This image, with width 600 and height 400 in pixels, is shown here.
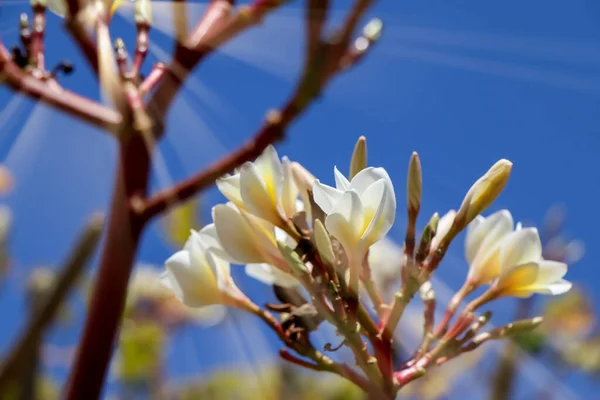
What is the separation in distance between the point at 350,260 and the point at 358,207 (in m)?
0.03

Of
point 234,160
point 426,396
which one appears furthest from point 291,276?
point 426,396

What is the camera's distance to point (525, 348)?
122 centimetres

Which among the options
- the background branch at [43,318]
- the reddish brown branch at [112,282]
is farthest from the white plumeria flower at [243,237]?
A: the background branch at [43,318]

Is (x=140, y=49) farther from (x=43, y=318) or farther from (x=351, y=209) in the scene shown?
(x=43, y=318)

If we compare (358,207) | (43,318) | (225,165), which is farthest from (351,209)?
(43,318)

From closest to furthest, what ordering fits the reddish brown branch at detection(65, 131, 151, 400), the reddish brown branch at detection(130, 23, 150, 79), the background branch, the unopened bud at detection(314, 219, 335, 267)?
the unopened bud at detection(314, 219, 335, 267), the reddish brown branch at detection(130, 23, 150, 79), the reddish brown branch at detection(65, 131, 151, 400), the background branch

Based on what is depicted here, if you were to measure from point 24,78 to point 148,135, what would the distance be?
98 mm

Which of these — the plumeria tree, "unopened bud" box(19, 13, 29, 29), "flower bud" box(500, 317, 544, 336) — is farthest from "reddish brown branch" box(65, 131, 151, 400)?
"flower bud" box(500, 317, 544, 336)

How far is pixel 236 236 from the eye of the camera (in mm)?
366

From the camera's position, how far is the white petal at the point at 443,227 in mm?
375

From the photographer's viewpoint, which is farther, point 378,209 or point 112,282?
point 112,282

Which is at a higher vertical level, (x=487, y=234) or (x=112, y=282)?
(x=487, y=234)

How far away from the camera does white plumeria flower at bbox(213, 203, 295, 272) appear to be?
364 mm

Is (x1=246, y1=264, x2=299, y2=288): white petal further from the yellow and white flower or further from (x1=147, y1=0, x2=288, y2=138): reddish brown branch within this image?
(x1=147, y1=0, x2=288, y2=138): reddish brown branch
